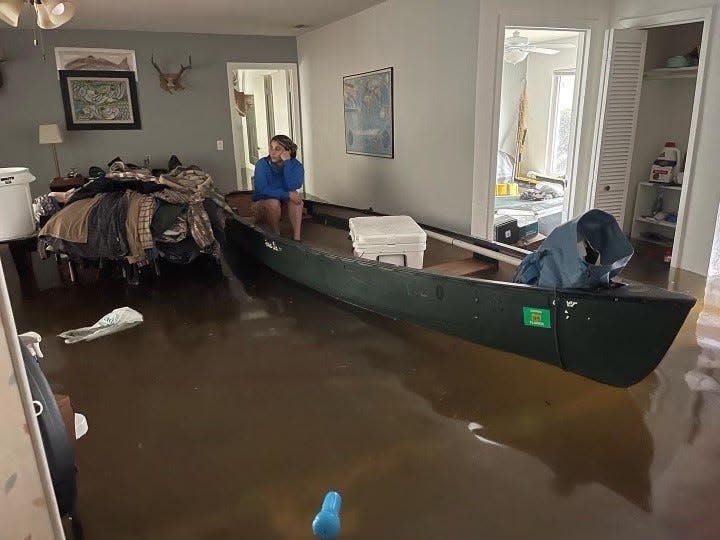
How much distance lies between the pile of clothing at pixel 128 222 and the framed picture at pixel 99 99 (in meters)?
2.60

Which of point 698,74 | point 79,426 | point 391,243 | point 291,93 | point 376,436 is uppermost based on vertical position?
point 291,93

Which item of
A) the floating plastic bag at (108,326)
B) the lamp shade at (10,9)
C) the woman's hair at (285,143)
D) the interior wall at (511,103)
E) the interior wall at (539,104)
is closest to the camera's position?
the lamp shade at (10,9)

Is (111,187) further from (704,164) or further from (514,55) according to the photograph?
(514,55)

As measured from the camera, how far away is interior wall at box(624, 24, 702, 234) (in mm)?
5141

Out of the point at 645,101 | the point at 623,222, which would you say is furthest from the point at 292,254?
the point at 645,101

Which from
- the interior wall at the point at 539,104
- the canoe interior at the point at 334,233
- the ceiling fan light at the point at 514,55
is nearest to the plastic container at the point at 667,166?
the canoe interior at the point at 334,233

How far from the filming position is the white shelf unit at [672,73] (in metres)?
4.66

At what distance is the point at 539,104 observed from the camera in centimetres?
803

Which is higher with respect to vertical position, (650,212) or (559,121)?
(559,121)

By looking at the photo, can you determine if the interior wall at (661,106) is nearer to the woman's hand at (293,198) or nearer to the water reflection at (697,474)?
the water reflection at (697,474)

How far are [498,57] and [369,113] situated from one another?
6.29 feet

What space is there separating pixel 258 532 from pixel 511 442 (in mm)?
1078

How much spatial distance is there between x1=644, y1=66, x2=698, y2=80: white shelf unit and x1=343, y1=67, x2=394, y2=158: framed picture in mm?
2416

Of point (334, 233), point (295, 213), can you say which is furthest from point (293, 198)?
point (334, 233)
